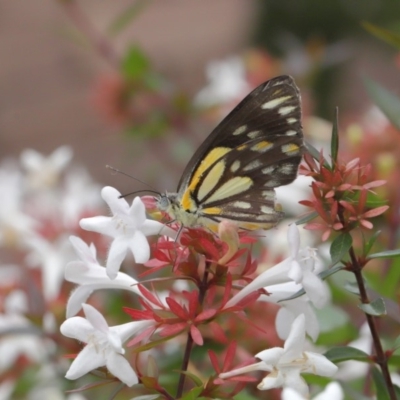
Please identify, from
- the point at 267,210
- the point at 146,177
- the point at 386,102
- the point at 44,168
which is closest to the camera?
the point at 267,210

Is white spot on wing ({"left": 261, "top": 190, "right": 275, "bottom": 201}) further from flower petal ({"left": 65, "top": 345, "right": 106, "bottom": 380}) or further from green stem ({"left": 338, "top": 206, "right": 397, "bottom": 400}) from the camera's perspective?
flower petal ({"left": 65, "top": 345, "right": 106, "bottom": 380})

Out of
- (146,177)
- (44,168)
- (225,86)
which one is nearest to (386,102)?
(44,168)

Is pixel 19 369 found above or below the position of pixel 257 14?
below

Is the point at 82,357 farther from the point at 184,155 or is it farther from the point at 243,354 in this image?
the point at 184,155

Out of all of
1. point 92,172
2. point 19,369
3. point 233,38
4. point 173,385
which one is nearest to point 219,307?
point 173,385

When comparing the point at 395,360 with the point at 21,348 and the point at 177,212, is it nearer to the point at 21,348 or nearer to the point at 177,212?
the point at 177,212
